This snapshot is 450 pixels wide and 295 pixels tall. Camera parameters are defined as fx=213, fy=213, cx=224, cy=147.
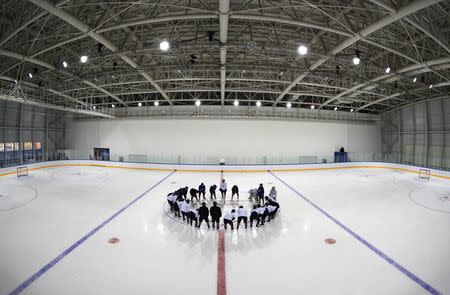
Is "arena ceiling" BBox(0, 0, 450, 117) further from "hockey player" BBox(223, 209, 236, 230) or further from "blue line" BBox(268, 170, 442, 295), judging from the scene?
"blue line" BBox(268, 170, 442, 295)

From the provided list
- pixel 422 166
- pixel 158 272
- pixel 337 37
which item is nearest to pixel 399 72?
pixel 337 37

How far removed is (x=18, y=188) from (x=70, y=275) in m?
14.1

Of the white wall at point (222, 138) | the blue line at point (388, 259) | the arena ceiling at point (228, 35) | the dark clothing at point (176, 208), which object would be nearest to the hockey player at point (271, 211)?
→ the blue line at point (388, 259)

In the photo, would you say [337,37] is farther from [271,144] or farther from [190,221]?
[271,144]

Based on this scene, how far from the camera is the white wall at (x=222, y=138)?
88.8 ft

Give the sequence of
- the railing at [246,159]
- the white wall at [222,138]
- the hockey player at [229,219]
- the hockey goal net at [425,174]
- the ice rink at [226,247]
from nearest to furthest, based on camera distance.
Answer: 1. the ice rink at [226,247]
2. the hockey player at [229,219]
3. the hockey goal net at [425,174]
4. the railing at [246,159]
5. the white wall at [222,138]

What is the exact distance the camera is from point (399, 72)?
14.7 m

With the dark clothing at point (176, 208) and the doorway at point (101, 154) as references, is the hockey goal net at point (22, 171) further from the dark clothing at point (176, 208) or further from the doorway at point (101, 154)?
the dark clothing at point (176, 208)

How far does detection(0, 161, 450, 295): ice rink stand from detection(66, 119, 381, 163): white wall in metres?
14.2

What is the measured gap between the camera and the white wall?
27.1m

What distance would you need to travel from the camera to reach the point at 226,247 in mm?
6910

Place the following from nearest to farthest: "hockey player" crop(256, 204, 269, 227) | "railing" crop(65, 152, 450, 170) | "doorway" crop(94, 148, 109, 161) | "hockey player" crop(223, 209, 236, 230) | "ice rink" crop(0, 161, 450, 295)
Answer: "ice rink" crop(0, 161, 450, 295), "hockey player" crop(223, 209, 236, 230), "hockey player" crop(256, 204, 269, 227), "railing" crop(65, 152, 450, 170), "doorway" crop(94, 148, 109, 161)

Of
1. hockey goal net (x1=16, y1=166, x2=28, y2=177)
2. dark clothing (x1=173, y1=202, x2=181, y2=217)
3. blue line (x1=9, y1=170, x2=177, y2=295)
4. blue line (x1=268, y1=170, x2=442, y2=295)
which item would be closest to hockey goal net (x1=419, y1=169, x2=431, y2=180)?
blue line (x1=268, y1=170, x2=442, y2=295)

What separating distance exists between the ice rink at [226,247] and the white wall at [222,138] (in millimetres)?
14210
